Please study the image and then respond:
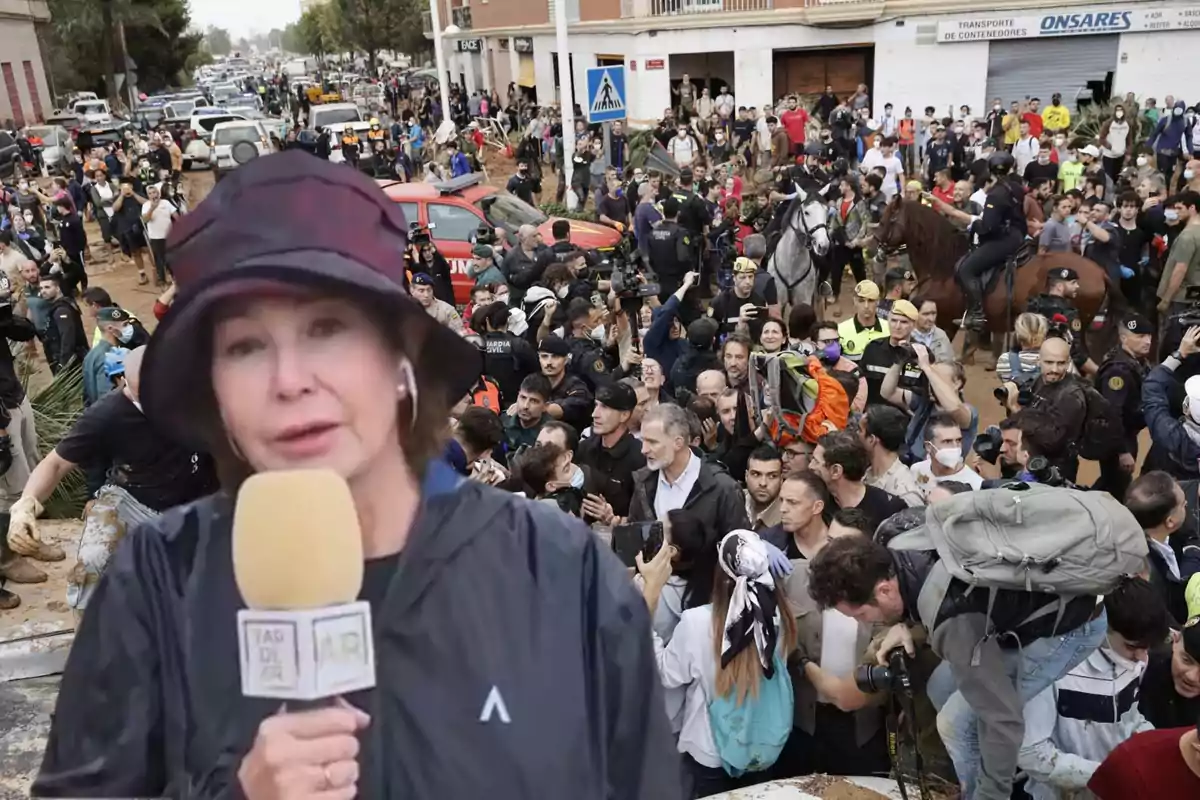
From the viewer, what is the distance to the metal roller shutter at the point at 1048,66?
71.9 feet

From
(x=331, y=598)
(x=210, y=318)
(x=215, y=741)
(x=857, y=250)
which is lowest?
(x=857, y=250)

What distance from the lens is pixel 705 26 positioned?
1043 inches

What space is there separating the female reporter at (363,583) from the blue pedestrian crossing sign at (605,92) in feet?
39.3

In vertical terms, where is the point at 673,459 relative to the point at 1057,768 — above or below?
above

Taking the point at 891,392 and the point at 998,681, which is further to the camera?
the point at 891,392

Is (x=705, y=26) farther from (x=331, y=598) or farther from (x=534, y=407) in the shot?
(x=331, y=598)

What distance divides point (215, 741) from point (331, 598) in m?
0.39

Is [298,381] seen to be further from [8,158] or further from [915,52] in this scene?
[8,158]

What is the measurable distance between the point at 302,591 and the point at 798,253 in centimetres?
889

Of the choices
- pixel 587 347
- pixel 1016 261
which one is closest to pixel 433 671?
pixel 587 347

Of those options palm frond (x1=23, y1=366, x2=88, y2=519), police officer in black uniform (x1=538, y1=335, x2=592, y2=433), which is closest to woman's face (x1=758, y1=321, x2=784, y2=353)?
police officer in black uniform (x1=538, y1=335, x2=592, y2=433)

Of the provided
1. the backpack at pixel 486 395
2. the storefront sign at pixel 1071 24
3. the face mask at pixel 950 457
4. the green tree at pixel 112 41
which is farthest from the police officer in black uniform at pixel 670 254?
the green tree at pixel 112 41

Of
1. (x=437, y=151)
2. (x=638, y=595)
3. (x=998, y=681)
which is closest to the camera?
(x=638, y=595)

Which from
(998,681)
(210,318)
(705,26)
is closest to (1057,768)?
(998,681)
